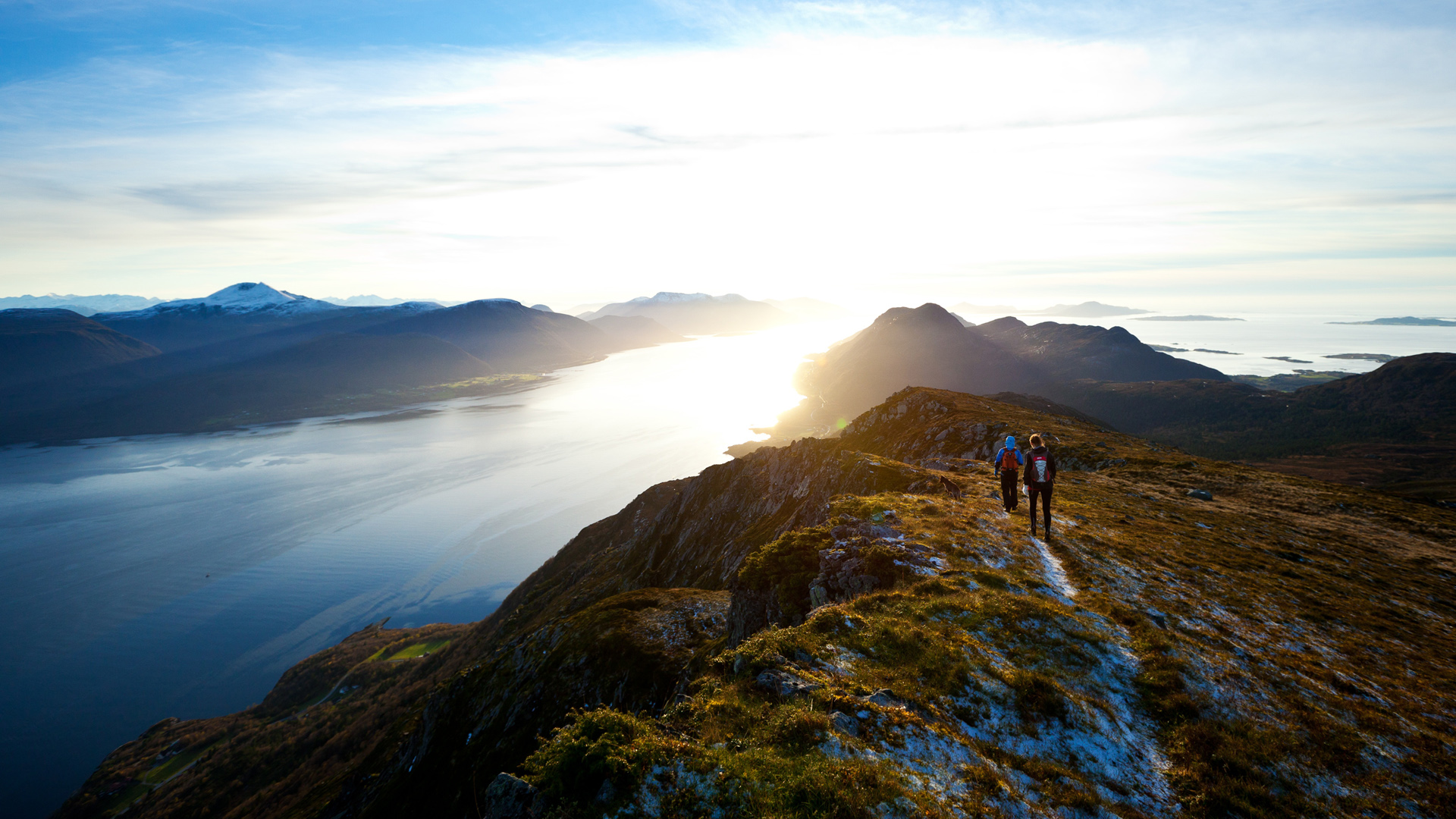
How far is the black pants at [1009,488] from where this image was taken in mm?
22688

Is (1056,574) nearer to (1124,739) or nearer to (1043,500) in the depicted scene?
(1043,500)

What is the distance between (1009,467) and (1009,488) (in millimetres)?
1447

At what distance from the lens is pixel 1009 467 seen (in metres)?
22.4

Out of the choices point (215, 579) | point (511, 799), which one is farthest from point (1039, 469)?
point (215, 579)

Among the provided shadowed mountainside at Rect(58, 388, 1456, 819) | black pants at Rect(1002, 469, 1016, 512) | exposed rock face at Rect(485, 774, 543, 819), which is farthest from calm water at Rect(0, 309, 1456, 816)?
exposed rock face at Rect(485, 774, 543, 819)

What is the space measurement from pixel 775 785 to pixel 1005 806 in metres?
4.19

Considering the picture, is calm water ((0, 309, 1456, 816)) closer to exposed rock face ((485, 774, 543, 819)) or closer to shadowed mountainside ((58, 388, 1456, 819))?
shadowed mountainside ((58, 388, 1456, 819))

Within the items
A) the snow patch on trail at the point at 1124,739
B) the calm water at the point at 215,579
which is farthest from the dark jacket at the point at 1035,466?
A: the calm water at the point at 215,579

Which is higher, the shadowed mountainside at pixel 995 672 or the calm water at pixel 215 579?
the shadowed mountainside at pixel 995 672

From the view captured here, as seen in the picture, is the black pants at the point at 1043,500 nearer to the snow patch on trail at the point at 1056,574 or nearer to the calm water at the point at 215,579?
the snow patch on trail at the point at 1056,574

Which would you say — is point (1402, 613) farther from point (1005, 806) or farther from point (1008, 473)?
point (1005, 806)

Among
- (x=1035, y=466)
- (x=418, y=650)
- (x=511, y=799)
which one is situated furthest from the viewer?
(x=418, y=650)

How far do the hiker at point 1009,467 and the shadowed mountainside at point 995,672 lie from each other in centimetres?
112

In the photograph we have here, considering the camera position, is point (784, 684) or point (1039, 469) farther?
point (1039, 469)
